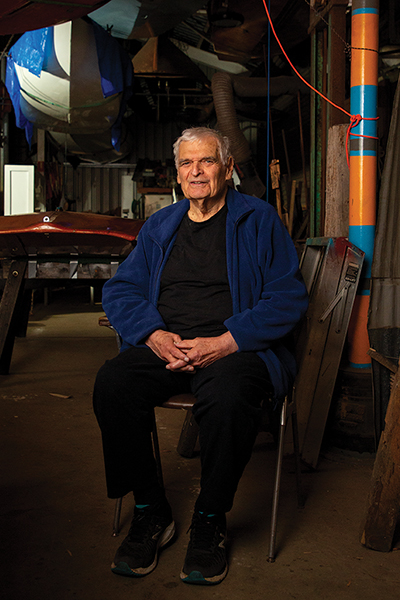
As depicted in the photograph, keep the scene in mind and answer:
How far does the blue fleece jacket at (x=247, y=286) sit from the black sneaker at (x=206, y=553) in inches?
18.0

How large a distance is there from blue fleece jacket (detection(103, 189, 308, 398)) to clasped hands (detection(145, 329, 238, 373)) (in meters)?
0.05

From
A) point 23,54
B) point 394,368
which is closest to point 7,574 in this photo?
point 394,368

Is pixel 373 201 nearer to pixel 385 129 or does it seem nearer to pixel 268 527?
pixel 268 527

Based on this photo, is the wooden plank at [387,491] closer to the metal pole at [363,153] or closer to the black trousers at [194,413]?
the black trousers at [194,413]

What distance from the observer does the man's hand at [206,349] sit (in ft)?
5.59

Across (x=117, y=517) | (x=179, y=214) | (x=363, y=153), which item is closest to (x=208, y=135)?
(x=179, y=214)

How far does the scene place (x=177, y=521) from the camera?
6.24 feet

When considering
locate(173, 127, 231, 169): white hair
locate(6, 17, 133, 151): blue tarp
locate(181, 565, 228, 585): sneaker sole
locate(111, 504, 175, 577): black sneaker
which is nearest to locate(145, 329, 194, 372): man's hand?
locate(111, 504, 175, 577): black sneaker

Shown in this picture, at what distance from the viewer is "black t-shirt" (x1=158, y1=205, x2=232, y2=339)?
73.1 inches

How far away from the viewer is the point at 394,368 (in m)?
1.94

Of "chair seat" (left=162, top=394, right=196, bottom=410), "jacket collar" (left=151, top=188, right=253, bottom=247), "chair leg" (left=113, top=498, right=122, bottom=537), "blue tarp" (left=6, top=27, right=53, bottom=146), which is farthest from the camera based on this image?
"blue tarp" (left=6, top=27, right=53, bottom=146)

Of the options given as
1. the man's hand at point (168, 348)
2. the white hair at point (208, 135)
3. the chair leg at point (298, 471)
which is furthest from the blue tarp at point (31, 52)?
the chair leg at point (298, 471)

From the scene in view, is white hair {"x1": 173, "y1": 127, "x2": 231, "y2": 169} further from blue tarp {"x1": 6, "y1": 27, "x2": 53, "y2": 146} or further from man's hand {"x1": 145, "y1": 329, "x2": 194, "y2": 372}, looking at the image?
blue tarp {"x1": 6, "y1": 27, "x2": 53, "y2": 146}

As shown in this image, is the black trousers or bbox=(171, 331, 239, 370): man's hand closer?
the black trousers
